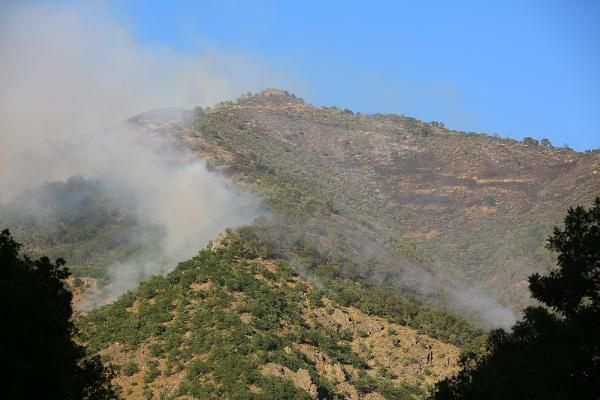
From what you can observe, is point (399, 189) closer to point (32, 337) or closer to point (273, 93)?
point (273, 93)

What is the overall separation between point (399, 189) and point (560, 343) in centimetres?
11338

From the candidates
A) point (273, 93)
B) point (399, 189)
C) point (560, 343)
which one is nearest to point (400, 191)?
point (399, 189)

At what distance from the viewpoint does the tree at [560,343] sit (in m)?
23.1

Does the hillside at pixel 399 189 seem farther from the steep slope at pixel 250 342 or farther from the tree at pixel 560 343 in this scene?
the tree at pixel 560 343

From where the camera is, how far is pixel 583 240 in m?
25.4

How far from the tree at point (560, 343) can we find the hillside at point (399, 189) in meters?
42.5

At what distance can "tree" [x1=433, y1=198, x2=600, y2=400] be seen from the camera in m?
23.1

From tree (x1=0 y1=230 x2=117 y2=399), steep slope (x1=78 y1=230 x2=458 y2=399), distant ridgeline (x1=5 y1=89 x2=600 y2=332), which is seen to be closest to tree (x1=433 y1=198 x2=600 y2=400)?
tree (x1=0 y1=230 x2=117 y2=399)

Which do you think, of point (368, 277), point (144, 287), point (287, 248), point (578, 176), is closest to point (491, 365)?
point (144, 287)

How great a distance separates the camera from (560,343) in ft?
79.9

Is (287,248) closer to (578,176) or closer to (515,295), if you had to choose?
(515,295)

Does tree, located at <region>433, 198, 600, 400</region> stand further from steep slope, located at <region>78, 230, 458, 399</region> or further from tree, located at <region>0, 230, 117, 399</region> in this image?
steep slope, located at <region>78, 230, 458, 399</region>

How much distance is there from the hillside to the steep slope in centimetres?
1152

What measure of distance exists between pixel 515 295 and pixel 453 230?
26.9m
